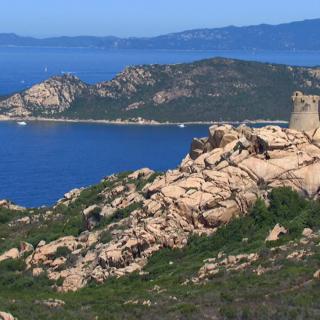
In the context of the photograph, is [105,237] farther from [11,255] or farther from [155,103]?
[155,103]

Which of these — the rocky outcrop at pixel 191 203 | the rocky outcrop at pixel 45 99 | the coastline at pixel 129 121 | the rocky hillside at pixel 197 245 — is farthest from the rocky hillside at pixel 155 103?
the rocky outcrop at pixel 191 203

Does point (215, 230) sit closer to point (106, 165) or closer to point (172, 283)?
point (172, 283)

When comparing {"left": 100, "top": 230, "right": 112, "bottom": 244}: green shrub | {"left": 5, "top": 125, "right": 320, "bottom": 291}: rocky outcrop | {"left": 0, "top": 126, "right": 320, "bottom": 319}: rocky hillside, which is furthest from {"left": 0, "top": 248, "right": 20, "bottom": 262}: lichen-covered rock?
{"left": 100, "top": 230, "right": 112, "bottom": 244}: green shrub

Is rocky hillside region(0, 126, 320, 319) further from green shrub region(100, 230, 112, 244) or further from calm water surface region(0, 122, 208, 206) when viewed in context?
calm water surface region(0, 122, 208, 206)

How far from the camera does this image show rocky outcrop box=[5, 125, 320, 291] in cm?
3631

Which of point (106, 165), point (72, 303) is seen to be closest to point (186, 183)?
point (72, 303)

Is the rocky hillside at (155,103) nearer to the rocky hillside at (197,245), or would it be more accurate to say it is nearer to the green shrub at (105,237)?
the rocky hillside at (197,245)

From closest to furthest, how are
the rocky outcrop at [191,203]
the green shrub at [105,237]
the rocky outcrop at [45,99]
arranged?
the rocky outcrop at [191,203] < the green shrub at [105,237] < the rocky outcrop at [45,99]

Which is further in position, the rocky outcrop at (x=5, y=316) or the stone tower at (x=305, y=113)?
the stone tower at (x=305, y=113)

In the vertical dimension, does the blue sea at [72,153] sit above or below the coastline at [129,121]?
above

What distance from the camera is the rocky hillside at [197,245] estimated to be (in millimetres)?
26844

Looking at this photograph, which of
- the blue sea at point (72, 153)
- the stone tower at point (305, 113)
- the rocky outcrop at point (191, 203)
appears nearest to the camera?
the rocky outcrop at point (191, 203)

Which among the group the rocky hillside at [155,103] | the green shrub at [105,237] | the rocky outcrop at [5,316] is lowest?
the rocky hillside at [155,103]

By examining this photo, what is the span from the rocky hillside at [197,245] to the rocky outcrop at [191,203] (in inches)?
1.9
